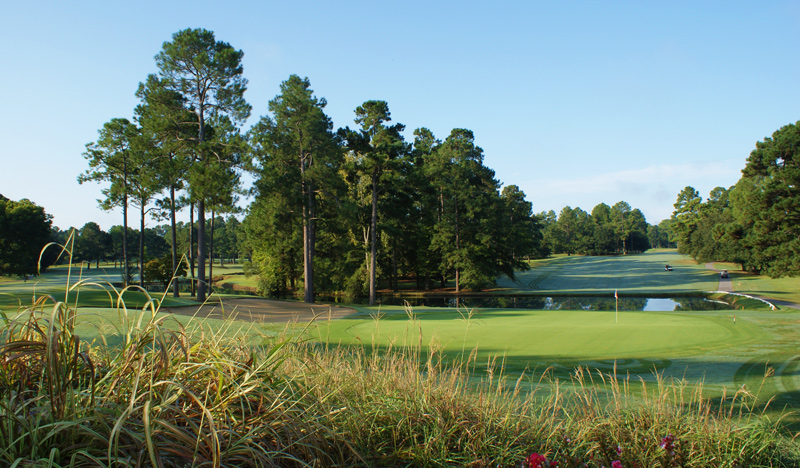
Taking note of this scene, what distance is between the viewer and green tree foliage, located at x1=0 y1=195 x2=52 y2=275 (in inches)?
1432

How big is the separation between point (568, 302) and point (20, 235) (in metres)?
43.1

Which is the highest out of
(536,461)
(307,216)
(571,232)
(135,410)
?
(571,232)

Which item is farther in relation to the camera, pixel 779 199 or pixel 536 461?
pixel 779 199

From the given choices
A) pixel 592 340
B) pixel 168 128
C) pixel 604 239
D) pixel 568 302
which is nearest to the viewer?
pixel 592 340

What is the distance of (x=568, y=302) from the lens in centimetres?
3098

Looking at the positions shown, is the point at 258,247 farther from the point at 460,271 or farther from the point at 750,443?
the point at 750,443

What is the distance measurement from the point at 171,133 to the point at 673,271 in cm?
5011

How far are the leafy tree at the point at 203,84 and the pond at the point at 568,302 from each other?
1225 cm

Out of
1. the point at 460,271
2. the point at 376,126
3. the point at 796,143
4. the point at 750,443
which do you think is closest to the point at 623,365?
the point at 750,443

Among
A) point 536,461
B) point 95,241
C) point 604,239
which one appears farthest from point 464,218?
point 604,239

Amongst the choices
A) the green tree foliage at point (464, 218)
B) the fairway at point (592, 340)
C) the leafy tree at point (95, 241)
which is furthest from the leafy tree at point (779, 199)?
the leafy tree at point (95, 241)

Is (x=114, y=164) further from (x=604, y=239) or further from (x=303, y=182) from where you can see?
(x=604, y=239)

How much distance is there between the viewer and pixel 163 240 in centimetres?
6994

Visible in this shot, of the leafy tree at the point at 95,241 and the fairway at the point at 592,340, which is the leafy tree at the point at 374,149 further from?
the leafy tree at the point at 95,241
